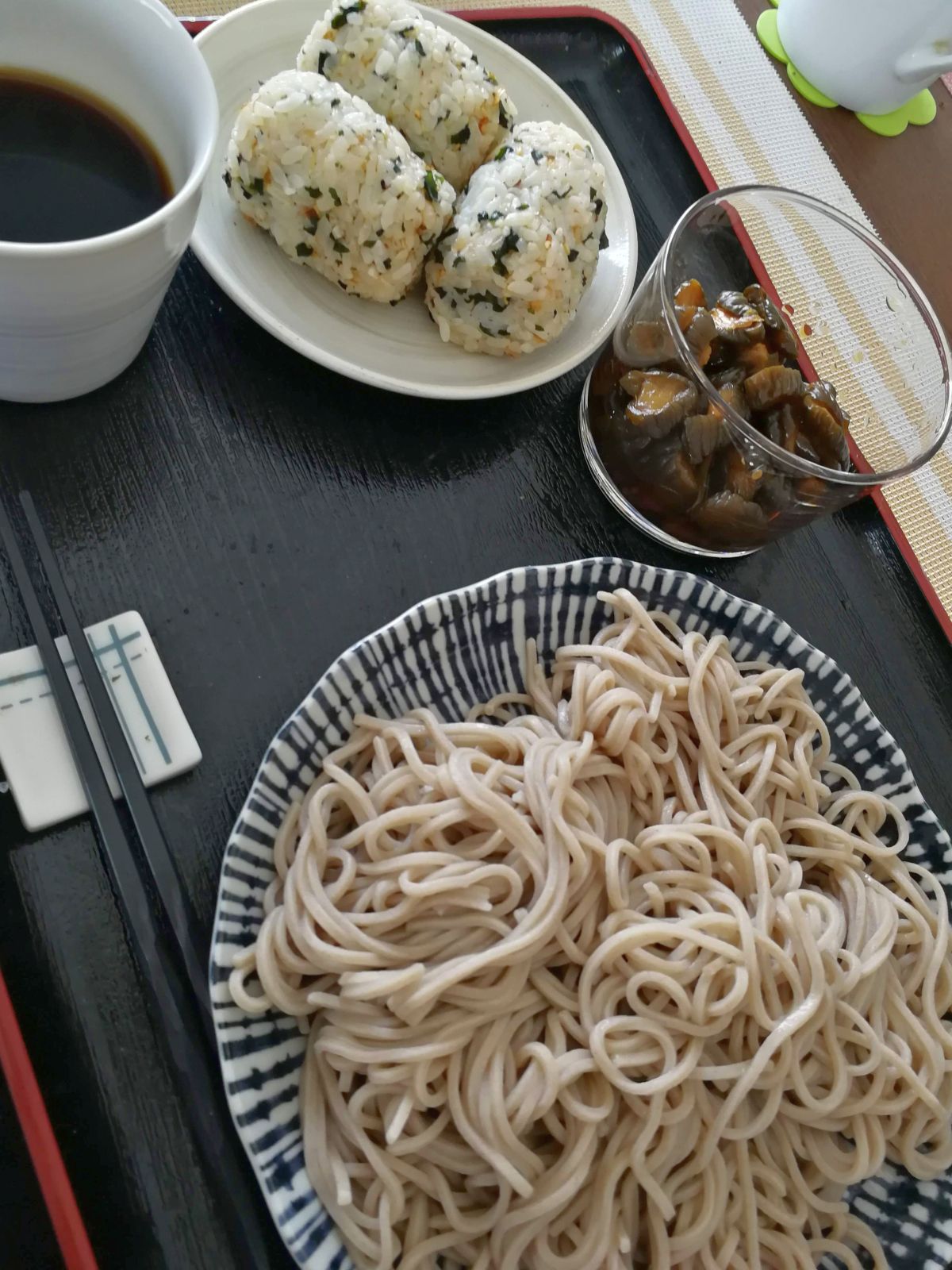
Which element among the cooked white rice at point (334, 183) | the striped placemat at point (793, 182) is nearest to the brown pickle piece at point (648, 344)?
the cooked white rice at point (334, 183)

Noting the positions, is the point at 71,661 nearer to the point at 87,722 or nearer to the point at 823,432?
the point at 87,722

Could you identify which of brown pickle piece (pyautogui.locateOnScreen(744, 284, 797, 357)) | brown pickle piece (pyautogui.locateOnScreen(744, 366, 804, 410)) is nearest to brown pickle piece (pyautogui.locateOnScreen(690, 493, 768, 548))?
brown pickle piece (pyautogui.locateOnScreen(744, 366, 804, 410))

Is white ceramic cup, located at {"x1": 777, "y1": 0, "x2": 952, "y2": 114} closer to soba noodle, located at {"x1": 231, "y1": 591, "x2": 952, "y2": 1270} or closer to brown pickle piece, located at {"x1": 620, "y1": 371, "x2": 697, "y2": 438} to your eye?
brown pickle piece, located at {"x1": 620, "y1": 371, "x2": 697, "y2": 438}

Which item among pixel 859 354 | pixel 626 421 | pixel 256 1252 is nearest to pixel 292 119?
pixel 626 421

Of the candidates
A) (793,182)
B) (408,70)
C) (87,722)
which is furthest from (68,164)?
(793,182)

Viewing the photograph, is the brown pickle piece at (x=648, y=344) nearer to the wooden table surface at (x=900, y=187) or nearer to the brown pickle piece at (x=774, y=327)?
the brown pickle piece at (x=774, y=327)

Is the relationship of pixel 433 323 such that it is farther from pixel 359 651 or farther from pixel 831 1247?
pixel 831 1247
